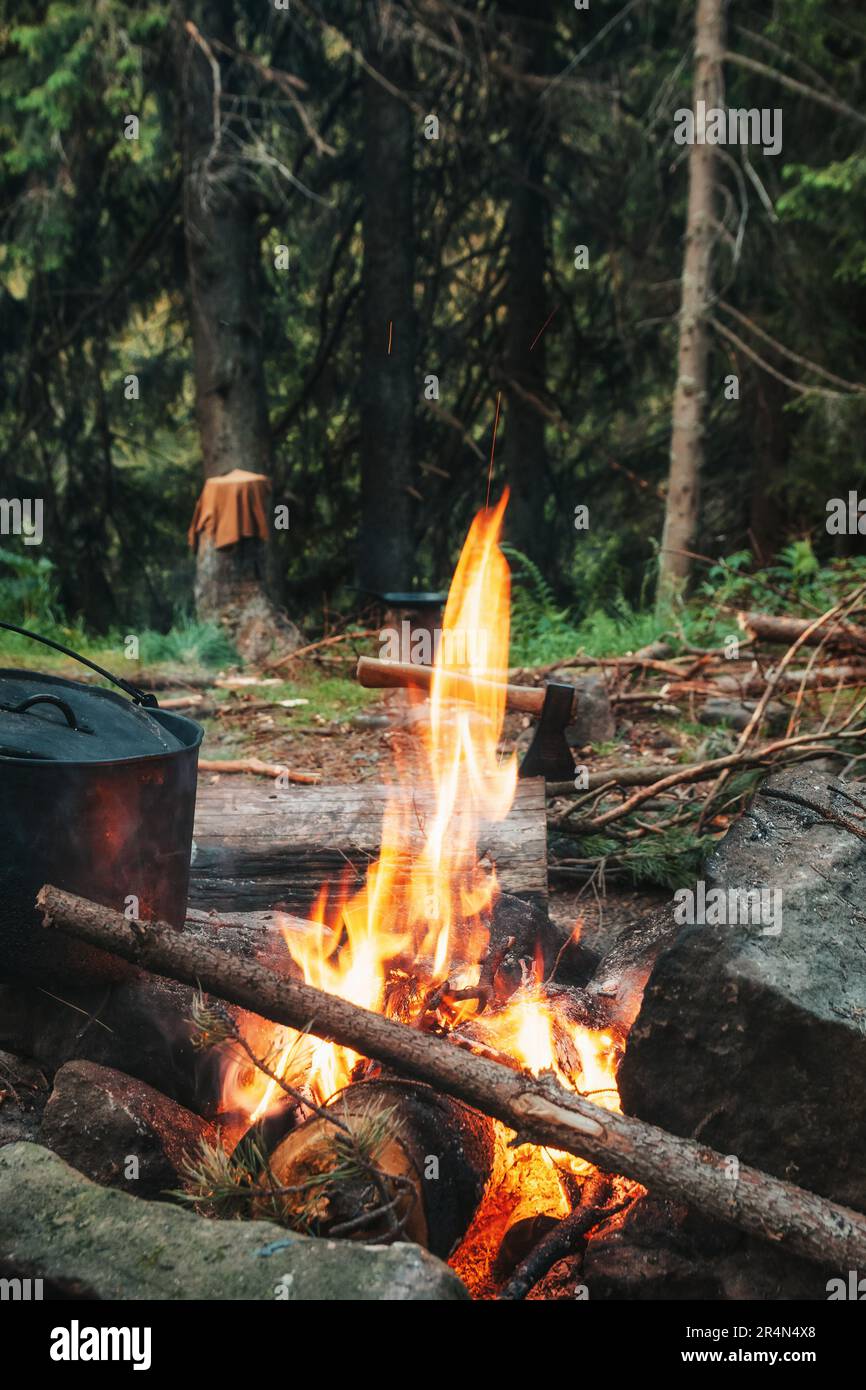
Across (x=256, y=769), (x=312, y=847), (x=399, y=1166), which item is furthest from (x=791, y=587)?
(x=399, y=1166)

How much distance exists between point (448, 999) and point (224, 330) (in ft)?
25.3

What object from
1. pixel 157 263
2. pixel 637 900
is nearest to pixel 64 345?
pixel 157 263

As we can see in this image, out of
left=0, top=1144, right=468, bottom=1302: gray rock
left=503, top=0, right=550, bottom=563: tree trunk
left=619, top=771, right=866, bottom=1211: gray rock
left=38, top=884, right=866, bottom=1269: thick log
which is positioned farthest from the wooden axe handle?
left=503, top=0, right=550, bottom=563: tree trunk

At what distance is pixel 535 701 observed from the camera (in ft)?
16.6

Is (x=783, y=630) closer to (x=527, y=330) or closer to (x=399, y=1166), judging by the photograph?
(x=399, y=1166)

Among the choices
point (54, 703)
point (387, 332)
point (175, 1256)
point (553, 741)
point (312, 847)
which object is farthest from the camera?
point (387, 332)

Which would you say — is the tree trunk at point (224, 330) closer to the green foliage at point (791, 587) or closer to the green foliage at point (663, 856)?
the green foliage at point (791, 587)

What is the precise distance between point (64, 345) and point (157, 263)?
1.28 meters

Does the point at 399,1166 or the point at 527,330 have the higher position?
the point at 527,330

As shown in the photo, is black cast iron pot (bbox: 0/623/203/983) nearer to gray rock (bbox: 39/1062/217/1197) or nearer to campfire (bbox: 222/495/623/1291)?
gray rock (bbox: 39/1062/217/1197)

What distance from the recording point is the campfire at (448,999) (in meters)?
2.91

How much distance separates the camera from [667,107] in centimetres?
1095

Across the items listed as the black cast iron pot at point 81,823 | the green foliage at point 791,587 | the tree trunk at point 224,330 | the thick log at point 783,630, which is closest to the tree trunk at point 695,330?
the green foliage at point 791,587
